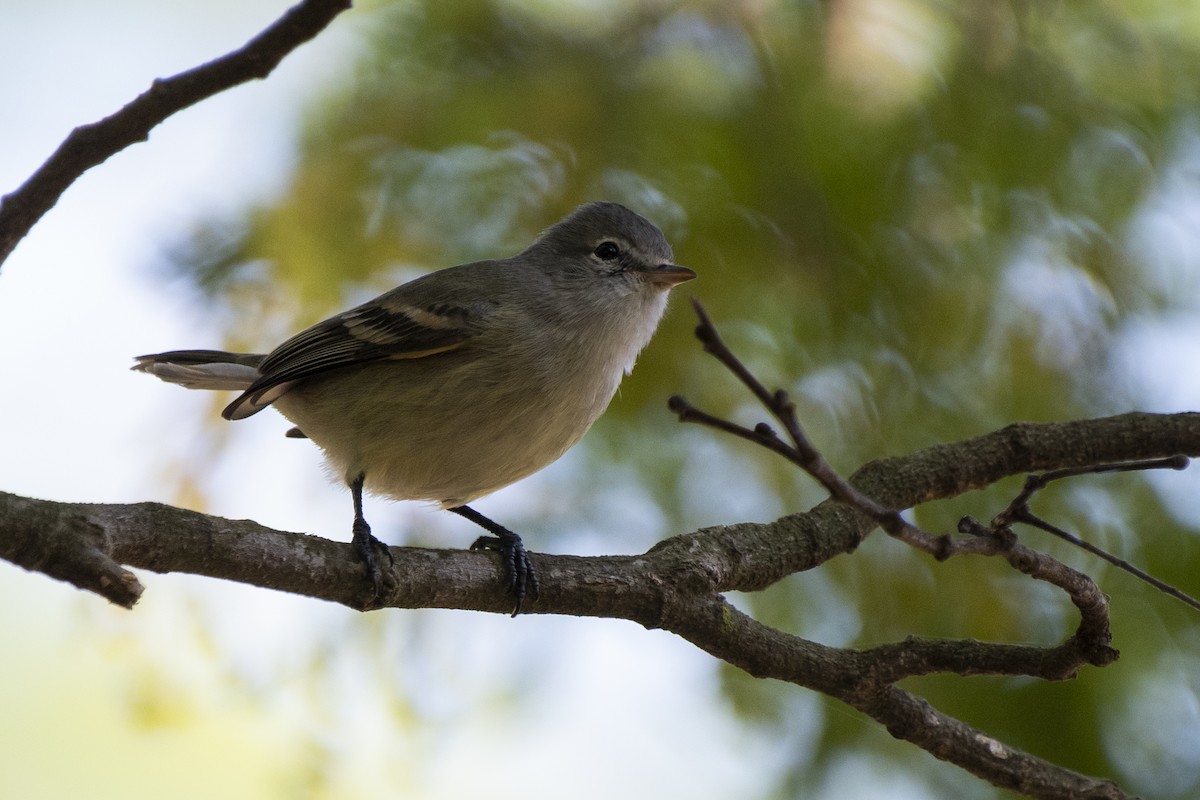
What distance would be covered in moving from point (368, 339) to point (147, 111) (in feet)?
5.67

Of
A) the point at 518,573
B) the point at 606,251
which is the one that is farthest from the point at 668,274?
the point at 518,573

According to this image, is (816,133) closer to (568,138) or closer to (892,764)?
(568,138)

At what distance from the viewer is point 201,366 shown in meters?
4.01

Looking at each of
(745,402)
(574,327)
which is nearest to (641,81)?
(574,327)

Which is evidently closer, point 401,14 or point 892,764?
point 892,764

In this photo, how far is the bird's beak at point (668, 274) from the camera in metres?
3.60

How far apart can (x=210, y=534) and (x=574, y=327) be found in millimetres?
1763

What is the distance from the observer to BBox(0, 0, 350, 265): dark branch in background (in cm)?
195

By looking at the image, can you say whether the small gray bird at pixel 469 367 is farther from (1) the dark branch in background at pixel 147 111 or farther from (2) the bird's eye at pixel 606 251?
(1) the dark branch in background at pixel 147 111

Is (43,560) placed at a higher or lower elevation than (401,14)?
lower

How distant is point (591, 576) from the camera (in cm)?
283

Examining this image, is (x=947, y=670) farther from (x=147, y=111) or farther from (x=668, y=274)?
(x=147, y=111)

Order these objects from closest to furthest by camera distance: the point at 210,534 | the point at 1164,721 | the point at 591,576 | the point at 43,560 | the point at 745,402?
the point at 43,560, the point at 210,534, the point at 591,576, the point at 1164,721, the point at 745,402

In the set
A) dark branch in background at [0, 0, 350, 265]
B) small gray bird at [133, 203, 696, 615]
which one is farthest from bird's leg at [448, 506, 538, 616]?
dark branch in background at [0, 0, 350, 265]
